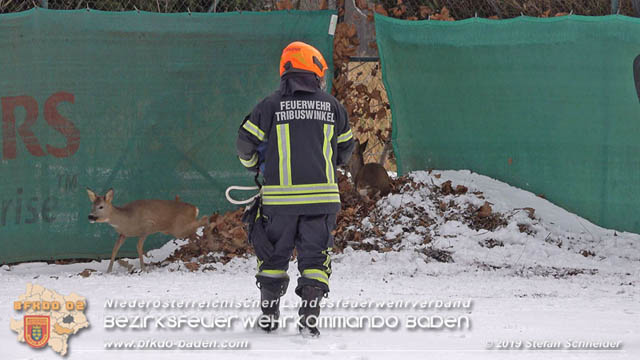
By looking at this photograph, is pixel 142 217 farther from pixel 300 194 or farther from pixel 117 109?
pixel 300 194

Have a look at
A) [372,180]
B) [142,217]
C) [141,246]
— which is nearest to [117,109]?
[142,217]

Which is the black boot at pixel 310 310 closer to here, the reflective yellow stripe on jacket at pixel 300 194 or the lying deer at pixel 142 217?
the reflective yellow stripe on jacket at pixel 300 194

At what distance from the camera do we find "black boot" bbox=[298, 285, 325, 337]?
4.80 m

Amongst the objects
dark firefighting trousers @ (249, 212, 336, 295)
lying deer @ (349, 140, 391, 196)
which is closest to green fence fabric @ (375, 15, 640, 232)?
lying deer @ (349, 140, 391, 196)

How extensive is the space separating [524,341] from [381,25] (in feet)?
15.8

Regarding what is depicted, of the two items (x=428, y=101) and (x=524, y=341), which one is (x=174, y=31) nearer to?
(x=428, y=101)

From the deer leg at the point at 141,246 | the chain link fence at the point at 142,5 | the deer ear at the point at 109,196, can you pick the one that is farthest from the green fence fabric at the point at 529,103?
the deer ear at the point at 109,196

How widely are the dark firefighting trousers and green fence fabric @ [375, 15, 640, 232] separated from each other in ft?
13.8

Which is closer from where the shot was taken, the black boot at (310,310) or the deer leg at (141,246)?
the black boot at (310,310)

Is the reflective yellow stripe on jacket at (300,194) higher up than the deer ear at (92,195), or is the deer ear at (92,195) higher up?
the reflective yellow stripe on jacket at (300,194)

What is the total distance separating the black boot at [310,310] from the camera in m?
4.80

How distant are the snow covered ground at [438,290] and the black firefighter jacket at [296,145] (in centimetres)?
75

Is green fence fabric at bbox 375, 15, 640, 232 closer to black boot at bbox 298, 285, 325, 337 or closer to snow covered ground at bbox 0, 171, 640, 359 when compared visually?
snow covered ground at bbox 0, 171, 640, 359

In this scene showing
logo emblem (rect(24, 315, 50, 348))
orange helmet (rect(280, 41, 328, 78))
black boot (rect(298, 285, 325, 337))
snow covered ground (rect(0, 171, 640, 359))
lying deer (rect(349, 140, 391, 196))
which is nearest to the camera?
logo emblem (rect(24, 315, 50, 348))
